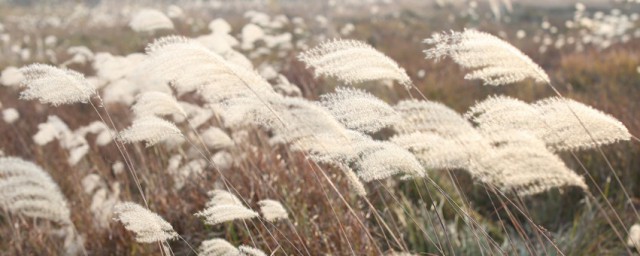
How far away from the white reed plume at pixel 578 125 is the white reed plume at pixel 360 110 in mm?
468

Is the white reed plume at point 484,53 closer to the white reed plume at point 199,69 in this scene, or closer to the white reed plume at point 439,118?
the white reed plume at point 439,118

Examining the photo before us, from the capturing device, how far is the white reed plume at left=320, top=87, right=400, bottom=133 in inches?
73.4

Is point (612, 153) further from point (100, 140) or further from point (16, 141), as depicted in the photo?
point (16, 141)

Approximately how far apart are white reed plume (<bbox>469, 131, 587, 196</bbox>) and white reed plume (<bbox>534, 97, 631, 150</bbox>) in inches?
2.7

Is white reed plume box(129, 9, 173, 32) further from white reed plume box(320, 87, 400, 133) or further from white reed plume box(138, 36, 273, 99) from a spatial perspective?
white reed plume box(320, 87, 400, 133)

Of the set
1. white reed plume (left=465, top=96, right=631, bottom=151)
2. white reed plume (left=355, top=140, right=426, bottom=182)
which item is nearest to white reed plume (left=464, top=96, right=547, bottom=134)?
white reed plume (left=465, top=96, right=631, bottom=151)

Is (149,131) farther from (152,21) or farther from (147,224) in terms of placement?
(152,21)

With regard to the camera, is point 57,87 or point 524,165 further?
point 57,87

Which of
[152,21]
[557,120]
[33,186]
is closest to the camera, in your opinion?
[557,120]

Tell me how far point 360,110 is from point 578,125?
25.4 inches

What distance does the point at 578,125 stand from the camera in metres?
1.84

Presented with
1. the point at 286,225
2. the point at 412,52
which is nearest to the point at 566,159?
the point at 286,225

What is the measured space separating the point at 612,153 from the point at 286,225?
2.68 m

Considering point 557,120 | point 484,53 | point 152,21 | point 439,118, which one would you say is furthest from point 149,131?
point 152,21
